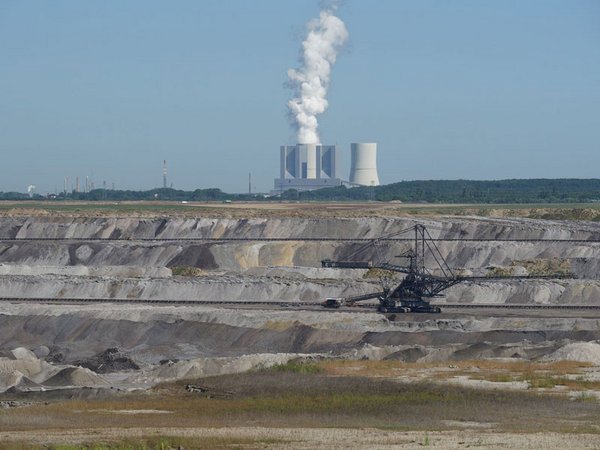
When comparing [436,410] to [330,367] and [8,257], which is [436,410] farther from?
[8,257]

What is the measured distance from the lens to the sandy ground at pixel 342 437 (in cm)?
3641

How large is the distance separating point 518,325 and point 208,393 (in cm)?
2568

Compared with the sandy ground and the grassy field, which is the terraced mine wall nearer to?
the grassy field

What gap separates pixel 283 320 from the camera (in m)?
72.8

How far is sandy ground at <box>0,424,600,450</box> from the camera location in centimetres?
3641

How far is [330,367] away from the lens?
183 feet

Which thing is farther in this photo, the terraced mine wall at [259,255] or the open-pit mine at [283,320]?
the terraced mine wall at [259,255]

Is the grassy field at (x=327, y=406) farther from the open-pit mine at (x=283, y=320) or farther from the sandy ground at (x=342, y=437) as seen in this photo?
the sandy ground at (x=342, y=437)

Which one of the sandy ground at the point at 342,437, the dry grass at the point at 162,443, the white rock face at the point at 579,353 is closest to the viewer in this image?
the dry grass at the point at 162,443

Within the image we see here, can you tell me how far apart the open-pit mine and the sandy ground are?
0.35 m

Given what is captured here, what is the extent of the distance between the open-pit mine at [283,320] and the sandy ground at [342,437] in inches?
13.6

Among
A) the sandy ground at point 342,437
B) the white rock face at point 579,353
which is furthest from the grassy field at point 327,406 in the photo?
the white rock face at point 579,353

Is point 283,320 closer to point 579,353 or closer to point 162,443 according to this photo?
point 579,353

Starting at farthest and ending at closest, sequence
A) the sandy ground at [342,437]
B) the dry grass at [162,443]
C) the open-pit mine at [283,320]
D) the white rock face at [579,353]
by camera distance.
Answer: the white rock face at [579,353] → the open-pit mine at [283,320] → the sandy ground at [342,437] → the dry grass at [162,443]
